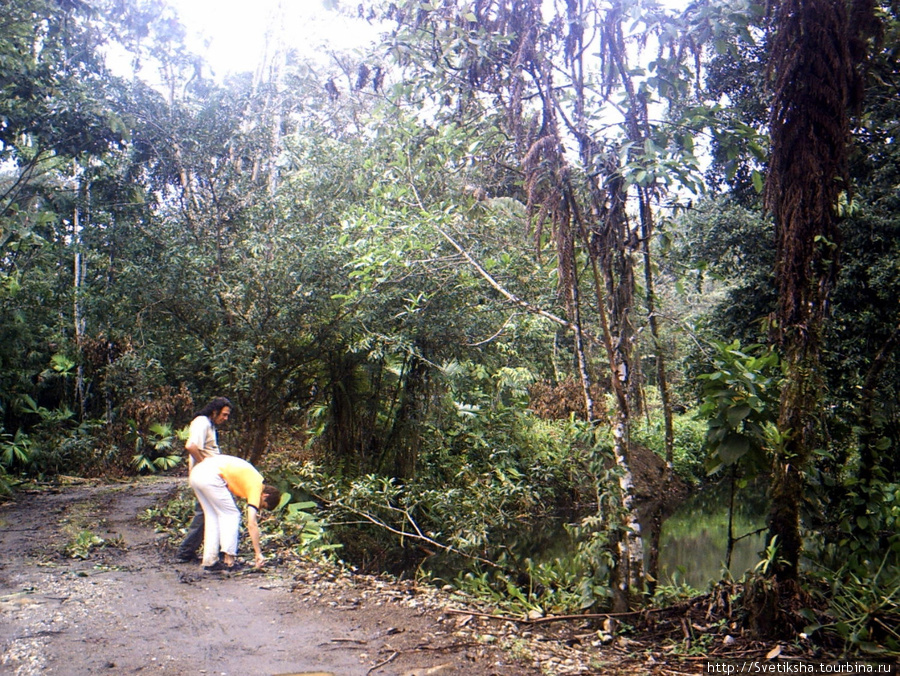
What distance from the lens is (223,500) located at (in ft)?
20.1

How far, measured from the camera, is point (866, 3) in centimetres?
454

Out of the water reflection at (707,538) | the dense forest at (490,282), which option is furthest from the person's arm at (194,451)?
the water reflection at (707,538)

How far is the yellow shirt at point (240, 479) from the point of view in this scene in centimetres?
627

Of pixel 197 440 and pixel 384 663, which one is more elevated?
pixel 197 440

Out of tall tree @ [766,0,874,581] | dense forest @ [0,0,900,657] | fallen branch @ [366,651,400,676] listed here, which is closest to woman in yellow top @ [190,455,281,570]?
dense forest @ [0,0,900,657]

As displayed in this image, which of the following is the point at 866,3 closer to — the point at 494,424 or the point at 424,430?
the point at 494,424

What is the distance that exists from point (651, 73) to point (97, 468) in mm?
13008

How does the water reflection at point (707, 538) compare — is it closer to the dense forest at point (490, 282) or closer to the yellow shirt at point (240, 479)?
the dense forest at point (490, 282)

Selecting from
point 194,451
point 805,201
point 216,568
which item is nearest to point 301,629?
point 216,568

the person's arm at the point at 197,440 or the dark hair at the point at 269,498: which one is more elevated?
the person's arm at the point at 197,440

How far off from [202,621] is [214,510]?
4.75ft

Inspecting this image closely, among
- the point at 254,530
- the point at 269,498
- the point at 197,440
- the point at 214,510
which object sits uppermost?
the point at 197,440

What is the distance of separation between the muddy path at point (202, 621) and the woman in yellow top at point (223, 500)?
0.91 feet

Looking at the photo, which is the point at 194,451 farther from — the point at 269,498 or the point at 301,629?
the point at 269,498
